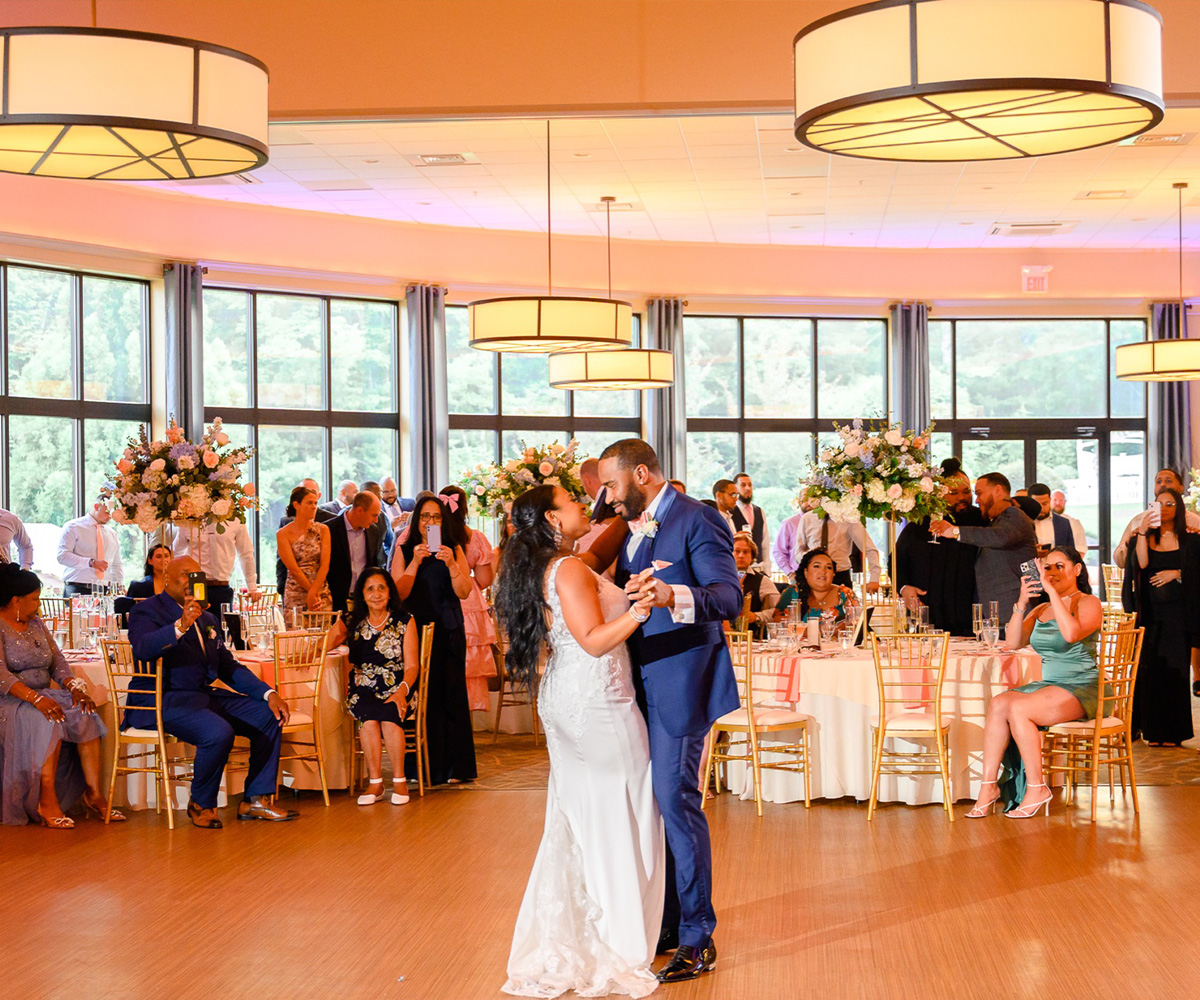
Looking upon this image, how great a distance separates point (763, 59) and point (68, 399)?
936cm

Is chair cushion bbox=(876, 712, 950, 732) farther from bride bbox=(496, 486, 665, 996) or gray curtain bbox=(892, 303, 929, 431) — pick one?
gray curtain bbox=(892, 303, 929, 431)

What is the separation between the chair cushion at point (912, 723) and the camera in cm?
731

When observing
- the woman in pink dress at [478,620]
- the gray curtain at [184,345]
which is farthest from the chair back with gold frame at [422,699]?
the gray curtain at [184,345]

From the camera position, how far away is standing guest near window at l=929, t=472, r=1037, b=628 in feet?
28.5

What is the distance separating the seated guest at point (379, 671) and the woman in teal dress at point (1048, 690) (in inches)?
129

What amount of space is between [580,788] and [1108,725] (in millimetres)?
4035

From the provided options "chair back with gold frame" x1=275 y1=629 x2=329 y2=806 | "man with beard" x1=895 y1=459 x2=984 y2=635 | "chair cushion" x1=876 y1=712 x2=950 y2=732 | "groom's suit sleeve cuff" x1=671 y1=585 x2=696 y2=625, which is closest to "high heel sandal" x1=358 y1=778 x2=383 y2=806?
"chair back with gold frame" x1=275 y1=629 x2=329 y2=806

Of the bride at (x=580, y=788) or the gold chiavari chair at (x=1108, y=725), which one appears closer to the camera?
the bride at (x=580, y=788)

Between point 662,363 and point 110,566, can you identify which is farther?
point 662,363

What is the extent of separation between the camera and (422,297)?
52.3ft

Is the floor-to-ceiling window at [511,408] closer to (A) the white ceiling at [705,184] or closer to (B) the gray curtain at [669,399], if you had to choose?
(B) the gray curtain at [669,399]

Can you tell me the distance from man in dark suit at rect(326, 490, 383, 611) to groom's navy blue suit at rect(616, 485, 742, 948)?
16.3ft

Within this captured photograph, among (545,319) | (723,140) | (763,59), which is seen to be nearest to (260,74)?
(763,59)

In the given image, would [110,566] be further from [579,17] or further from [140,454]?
[579,17]
